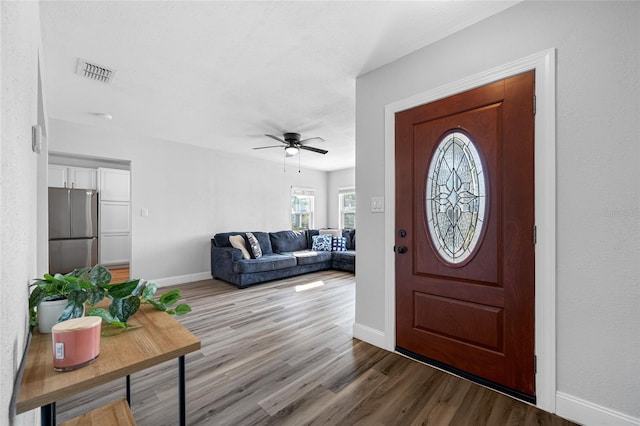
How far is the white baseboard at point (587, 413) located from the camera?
1.39 meters

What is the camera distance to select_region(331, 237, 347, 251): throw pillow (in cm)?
600

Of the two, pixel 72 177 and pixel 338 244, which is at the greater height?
pixel 72 177

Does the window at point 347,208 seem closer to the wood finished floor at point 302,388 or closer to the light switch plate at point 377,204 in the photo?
the wood finished floor at point 302,388

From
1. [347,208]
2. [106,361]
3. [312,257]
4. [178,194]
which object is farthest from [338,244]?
[106,361]

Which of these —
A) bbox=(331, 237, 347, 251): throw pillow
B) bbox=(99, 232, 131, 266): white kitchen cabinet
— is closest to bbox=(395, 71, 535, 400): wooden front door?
bbox=(331, 237, 347, 251): throw pillow

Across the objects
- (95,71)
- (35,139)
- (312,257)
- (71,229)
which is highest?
(95,71)

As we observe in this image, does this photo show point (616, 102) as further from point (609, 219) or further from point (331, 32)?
point (331, 32)

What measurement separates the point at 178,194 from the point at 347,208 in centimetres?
400

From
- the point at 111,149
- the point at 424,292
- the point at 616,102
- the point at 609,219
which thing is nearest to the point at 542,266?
the point at 609,219

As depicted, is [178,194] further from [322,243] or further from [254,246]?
[322,243]

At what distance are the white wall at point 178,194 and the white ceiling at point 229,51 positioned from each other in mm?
539

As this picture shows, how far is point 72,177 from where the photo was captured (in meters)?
5.39

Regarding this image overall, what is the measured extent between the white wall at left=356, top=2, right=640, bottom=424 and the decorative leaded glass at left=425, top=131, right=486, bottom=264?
423mm

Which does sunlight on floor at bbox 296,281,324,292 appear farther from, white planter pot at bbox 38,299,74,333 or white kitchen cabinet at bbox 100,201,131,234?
white kitchen cabinet at bbox 100,201,131,234
